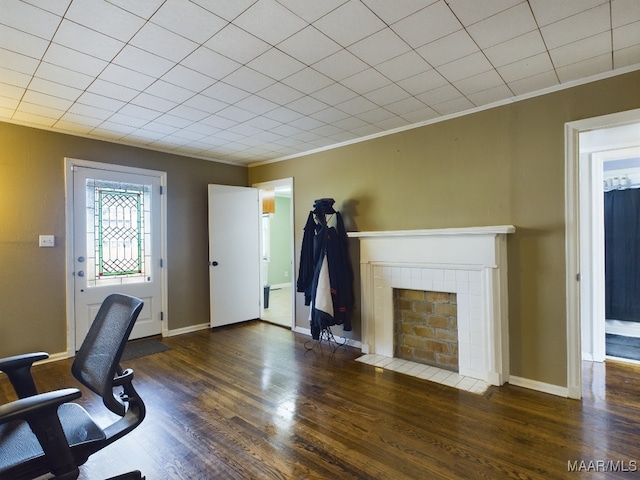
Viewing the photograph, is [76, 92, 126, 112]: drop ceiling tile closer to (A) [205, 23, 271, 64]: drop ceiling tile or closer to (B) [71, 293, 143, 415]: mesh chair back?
(A) [205, 23, 271, 64]: drop ceiling tile

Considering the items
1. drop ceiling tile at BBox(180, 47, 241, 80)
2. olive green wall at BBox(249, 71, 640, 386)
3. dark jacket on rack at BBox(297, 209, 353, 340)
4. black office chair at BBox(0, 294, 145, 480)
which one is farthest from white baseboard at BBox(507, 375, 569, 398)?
drop ceiling tile at BBox(180, 47, 241, 80)

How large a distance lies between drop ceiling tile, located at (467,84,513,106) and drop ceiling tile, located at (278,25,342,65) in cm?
138

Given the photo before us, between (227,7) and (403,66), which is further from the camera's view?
(403,66)

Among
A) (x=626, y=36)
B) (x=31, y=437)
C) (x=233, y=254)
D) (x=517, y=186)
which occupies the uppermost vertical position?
(x=626, y=36)

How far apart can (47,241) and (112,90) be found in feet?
6.28

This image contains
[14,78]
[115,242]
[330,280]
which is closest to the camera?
[14,78]

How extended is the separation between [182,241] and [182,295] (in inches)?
28.9

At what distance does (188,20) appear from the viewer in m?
1.81

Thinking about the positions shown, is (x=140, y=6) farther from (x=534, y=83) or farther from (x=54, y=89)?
(x=534, y=83)

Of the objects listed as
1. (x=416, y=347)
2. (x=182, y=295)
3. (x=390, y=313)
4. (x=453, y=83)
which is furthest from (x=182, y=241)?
(x=453, y=83)

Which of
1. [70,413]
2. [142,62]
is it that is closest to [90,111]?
[142,62]

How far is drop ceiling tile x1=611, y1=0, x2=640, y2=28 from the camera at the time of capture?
171 centimetres

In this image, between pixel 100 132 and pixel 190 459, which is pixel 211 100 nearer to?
pixel 100 132

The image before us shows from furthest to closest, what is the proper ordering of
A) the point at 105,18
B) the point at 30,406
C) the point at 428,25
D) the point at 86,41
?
the point at 86,41
the point at 428,25
the point at 105,18
the point at 30,406
